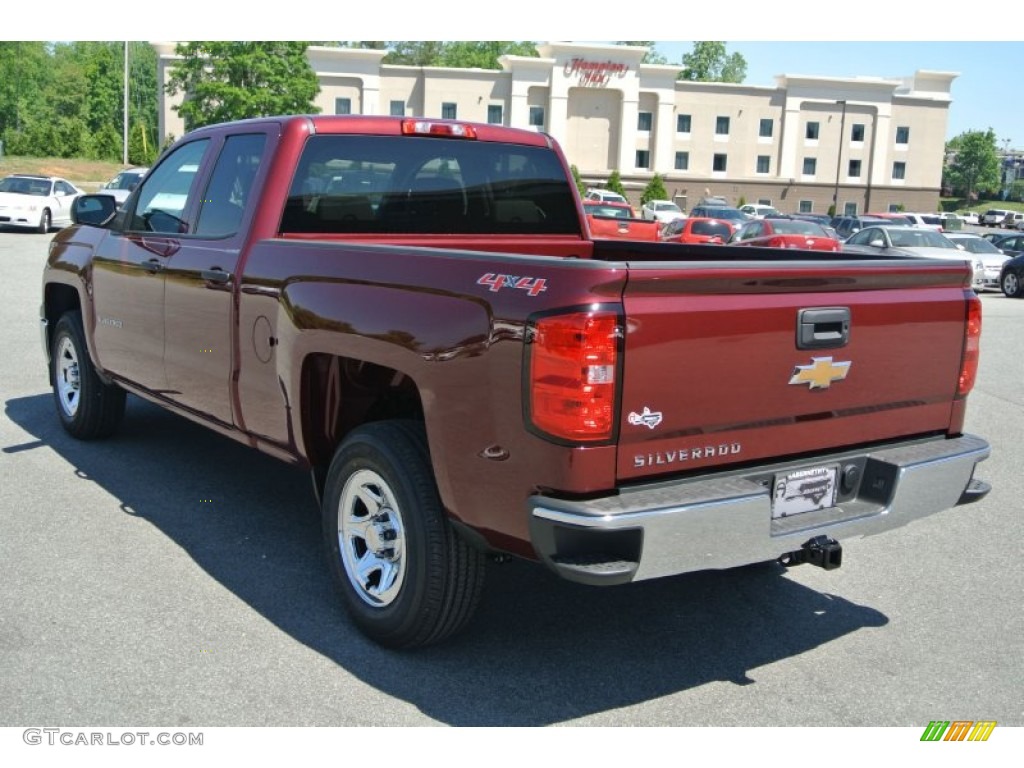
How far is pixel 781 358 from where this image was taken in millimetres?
3654

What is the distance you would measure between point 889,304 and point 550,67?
70900 millimetres

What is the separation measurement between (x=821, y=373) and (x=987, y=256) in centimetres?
2509

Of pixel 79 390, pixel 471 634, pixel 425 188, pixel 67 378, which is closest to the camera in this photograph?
pixel 471 634

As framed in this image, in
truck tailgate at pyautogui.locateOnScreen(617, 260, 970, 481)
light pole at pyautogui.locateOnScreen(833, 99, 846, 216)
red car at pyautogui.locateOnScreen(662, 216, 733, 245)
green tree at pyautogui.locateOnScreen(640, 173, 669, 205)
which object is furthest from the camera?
light pole at pyautogui.locateOnScreen(833, 99, 846, 216)

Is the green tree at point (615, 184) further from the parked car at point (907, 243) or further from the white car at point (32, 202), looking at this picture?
the parked car at point (907, 243)

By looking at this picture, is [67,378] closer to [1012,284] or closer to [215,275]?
[215,275]

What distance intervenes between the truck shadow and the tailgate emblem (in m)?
1.09

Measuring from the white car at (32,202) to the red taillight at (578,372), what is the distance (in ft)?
88.3

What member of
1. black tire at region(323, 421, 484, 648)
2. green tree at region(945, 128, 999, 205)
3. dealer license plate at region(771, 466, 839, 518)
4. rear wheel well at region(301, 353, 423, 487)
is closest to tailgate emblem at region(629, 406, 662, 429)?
dealer license plate at region(771, 466, 839, 518)

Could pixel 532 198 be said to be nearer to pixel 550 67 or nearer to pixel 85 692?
pixel 85 692

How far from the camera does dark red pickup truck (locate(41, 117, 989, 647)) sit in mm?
3291

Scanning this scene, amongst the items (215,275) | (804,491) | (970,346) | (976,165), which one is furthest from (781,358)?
(976,165)

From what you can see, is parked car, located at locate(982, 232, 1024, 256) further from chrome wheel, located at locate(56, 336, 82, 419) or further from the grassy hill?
the grassy hill

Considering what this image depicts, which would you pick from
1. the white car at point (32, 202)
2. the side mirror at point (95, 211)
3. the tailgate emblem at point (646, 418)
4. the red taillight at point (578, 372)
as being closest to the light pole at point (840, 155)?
the white car at point (32, 202)
